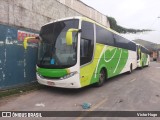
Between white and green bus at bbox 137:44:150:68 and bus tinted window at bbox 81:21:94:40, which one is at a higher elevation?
bus tinted window at bbox 81:21:94:40

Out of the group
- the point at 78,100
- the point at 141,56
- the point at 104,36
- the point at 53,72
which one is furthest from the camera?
the point at 141,56

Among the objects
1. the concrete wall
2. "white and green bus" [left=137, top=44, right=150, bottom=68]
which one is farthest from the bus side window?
"white and green bus" [left=137, top=44, right=150, bottom=68]

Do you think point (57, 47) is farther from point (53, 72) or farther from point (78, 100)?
point (78, 100)

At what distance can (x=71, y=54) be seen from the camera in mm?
7789

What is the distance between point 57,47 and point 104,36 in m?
3.51

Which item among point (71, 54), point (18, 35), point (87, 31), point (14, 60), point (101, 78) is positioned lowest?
point (101, 78)

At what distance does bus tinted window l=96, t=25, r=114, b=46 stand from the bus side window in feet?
2.26

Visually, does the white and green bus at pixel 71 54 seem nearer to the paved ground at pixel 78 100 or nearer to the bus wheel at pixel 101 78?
the bus wheel at pixel 101 78

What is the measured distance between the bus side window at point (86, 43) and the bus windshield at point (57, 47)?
43cm

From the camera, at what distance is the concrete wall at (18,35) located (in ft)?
28.0

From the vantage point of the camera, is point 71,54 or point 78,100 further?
point 71,54

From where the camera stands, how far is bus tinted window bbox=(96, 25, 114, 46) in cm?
984

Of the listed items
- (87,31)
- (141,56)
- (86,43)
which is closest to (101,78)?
(86,43)

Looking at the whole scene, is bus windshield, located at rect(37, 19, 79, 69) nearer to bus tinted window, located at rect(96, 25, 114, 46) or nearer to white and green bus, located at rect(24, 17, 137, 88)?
white and green bus, located at rect(24, 17, 137, 88)
